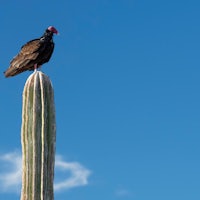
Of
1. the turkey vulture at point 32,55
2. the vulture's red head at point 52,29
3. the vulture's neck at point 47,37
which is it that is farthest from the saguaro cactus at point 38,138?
the vulture's red head at point 52,29

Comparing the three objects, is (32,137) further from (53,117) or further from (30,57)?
(30,57)

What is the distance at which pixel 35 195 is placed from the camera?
24.0ft

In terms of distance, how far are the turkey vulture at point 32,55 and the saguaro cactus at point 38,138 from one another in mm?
1889

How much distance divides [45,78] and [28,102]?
472mm

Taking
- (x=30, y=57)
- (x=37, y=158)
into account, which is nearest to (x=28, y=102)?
(x=37, y=158)

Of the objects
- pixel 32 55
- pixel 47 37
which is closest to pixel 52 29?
pixel 47 37

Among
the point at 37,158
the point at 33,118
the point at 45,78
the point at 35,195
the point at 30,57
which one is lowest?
the point at 35,195

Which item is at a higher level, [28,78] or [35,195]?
[28,78]

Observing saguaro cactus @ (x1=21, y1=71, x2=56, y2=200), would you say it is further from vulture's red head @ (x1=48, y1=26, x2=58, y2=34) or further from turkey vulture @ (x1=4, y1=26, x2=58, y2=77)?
vulture's red head @ (x1=48, y1=26, x2=58, y2=34)

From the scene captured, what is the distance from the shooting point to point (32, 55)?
9.92m

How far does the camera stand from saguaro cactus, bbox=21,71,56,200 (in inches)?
292

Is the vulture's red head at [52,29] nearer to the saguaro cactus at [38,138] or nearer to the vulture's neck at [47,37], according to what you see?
the vulture's neck at [47,37]

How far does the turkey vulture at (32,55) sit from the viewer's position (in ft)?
32.5

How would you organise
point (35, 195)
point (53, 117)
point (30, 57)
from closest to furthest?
point (35, 195) → point (53, 117) → point (30, 57)
